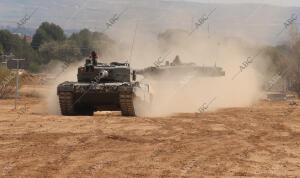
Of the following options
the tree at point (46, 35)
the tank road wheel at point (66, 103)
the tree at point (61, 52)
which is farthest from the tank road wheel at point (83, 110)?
the tree at point (46, 35)

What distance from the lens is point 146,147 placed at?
1044cm

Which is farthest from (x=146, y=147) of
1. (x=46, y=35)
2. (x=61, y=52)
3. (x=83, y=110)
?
(x=46, y=35)

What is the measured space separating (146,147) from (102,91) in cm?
585

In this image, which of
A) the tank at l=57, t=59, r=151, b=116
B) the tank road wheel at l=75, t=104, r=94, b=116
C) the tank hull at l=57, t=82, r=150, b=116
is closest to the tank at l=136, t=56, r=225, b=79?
the tank road wheel at l=75, t=104, r=94, b=116

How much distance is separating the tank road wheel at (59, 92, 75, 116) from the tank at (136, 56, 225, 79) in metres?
5.68

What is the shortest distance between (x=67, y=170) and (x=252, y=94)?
23.9 meters

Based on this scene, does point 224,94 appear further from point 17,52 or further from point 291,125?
point 17,52

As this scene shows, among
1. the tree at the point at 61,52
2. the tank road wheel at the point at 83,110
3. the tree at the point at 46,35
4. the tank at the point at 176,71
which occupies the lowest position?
the tank road wheel at the point at 83,110

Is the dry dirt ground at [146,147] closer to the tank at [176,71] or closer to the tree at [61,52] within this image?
the tank at [176,71]

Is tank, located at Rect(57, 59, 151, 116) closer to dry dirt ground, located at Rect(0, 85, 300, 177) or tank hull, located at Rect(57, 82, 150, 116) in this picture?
tank hull, located at Rect(57, 82, 150, 116)

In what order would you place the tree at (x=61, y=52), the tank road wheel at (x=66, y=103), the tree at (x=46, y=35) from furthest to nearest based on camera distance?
the tree at (x=46, y=35) → the tree at (x=61, y=52) → the tank road wheel at (x=66, y=103)

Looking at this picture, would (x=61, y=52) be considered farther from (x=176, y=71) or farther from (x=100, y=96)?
(x=100, y=96)

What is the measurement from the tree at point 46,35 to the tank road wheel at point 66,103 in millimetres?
74968

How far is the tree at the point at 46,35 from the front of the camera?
9262cm
